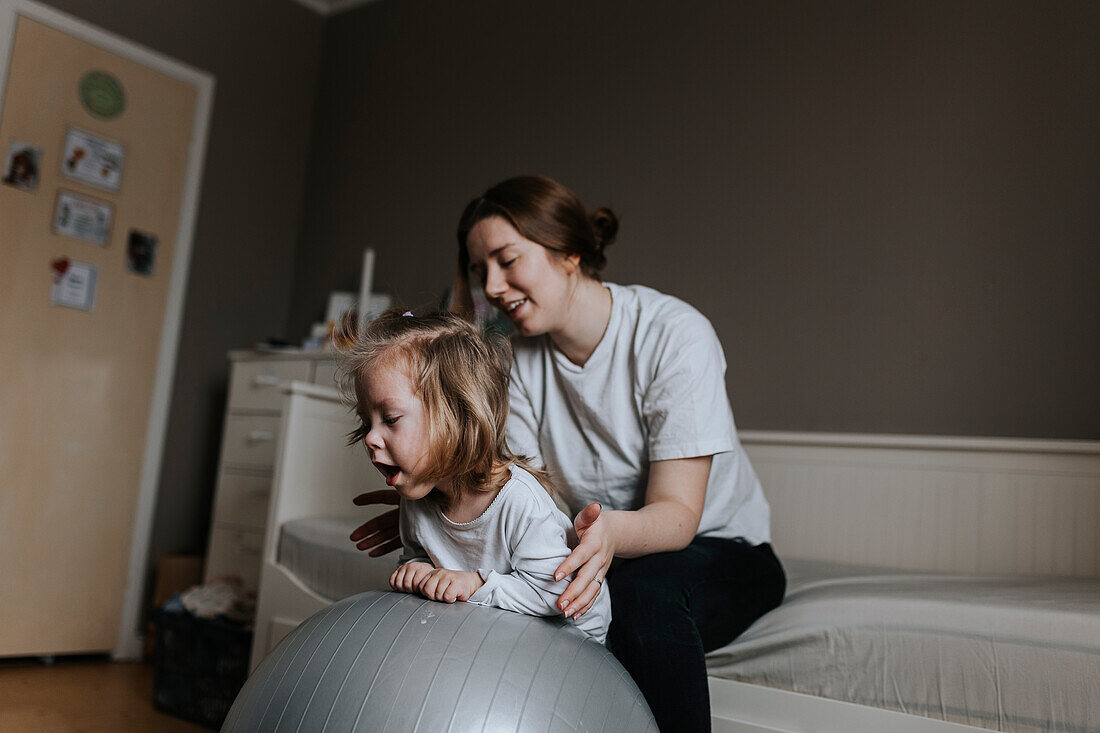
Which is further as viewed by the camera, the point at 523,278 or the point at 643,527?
the point at 523,278

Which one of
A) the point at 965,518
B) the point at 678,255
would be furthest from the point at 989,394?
the point at 678,255

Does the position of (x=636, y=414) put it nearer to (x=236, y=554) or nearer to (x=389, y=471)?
(x=389, y=471)

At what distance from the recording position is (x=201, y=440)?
322cm

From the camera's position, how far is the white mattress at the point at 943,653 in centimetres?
114

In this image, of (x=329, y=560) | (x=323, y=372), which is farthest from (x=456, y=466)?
(x=323, y=372)

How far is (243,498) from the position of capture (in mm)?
2719

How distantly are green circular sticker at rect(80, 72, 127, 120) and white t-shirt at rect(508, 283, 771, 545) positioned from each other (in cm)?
209

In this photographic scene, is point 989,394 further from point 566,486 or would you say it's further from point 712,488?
point 566,486

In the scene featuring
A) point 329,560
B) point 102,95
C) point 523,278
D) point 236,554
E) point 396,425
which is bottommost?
point 236,554

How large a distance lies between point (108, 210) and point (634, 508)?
7.35 feet

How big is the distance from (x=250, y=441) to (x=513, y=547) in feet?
6.32

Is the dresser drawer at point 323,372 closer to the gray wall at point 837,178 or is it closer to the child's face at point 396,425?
the gray wall at point 837,178

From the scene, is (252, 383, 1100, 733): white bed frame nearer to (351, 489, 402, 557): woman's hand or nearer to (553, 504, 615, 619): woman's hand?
(351, 489, 402, 557): woman's hand

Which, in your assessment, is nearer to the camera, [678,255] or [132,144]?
[678,255]
